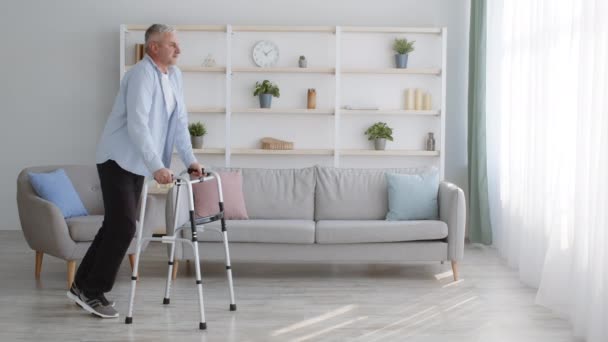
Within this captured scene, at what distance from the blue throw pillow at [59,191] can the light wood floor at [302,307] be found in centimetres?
50

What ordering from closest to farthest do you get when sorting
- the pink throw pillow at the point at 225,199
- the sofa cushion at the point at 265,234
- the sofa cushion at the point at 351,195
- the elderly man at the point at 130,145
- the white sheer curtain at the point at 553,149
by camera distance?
the white sheer curtain at the point at 553,149
the elderly man at the point at 130,145
the sofa cushion at the point at 265,234
the pink throw pillow at the point at 225,199
the sofa cushion at the point at 351,195

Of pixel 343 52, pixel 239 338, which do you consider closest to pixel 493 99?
pixel 343 52

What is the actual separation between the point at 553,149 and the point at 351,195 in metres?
1.61

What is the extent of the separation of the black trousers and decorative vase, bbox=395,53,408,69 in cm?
367

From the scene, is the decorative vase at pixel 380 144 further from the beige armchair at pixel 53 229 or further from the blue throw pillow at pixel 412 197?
the beige armchair at pixel 53 229

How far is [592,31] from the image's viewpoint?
4.12 metres

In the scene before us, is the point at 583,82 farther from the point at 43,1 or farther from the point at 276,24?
the point at 43,1

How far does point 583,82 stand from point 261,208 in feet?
8.70

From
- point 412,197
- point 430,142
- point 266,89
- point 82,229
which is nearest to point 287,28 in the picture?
point 266,89

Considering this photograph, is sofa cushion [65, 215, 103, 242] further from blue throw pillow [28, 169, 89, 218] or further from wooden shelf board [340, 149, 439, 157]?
wooden shelf board [340, 149, 439, 157]

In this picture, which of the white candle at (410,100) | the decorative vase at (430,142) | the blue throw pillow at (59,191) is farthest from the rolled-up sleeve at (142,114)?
the decorative vase at (430,142)

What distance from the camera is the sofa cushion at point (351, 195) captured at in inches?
232

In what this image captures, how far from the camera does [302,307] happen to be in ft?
15.2

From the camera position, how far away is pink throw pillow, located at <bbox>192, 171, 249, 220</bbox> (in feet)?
18.5
